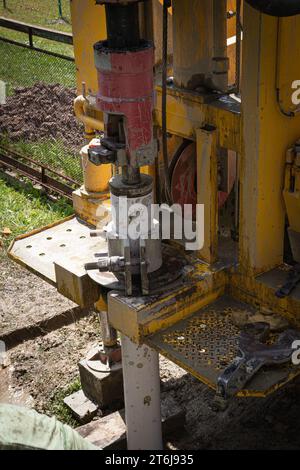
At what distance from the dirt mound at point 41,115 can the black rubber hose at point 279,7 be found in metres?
5.73

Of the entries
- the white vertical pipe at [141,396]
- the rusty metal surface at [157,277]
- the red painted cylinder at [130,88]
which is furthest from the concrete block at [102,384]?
the red painted cylinder at [130,88]

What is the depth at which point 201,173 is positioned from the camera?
362cm

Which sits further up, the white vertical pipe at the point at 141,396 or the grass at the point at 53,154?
the white vertical pipe at the point at 141,396

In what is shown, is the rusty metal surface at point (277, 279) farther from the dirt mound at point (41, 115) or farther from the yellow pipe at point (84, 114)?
the dirt mound at point (41, 115)

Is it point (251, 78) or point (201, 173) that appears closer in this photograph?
point (251, 78)

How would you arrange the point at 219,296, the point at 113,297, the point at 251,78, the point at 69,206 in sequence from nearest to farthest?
the point at 251,78 < the point at 113,297 < the point at 219,296 < the point at 69,206

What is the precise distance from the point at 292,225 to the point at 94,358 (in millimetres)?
1873

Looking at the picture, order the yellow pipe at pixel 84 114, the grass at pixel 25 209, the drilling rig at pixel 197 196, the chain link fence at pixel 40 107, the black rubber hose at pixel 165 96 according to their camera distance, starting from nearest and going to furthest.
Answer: the drilling rig at pixel 197 196 → the black rubber hose at pixel 165 96 → the yellow pipe at pixel 84 114 → the grass at pixel 25 209 → the chain link fence at pixel 40 107

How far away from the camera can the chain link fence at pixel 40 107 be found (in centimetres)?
834

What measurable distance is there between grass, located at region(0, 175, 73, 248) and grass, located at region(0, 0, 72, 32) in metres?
6.30

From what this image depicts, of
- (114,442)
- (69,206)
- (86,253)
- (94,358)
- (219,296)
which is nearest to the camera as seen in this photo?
(219,296)

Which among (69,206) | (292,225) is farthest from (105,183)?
(69,206)

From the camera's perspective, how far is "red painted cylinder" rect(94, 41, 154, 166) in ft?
10.6

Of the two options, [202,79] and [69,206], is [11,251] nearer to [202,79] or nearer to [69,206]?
[202,79]
